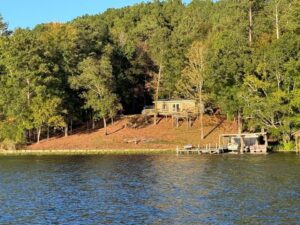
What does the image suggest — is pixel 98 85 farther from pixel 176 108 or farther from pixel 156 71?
pixel 156 71

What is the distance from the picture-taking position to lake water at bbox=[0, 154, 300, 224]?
31.8 meters

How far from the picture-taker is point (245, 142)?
84.2 metres

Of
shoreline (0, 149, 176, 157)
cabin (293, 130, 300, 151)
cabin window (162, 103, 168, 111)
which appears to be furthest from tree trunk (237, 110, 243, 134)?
cabin window (162, 103, 168, 111)

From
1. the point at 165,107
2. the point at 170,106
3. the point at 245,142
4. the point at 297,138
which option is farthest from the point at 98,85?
the point at 297,138

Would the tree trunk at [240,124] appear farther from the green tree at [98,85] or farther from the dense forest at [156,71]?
the green tree at [98,85]

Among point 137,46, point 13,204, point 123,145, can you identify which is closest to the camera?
point 13,204

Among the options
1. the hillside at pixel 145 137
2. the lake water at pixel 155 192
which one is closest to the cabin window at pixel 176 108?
the hillside at pixel 145 137

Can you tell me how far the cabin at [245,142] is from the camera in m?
78.6

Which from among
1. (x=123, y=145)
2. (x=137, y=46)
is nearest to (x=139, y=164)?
(x=123, y=145)

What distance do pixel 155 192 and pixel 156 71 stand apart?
70000 mm

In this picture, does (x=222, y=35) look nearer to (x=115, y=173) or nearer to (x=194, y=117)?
(x=194, y=117)

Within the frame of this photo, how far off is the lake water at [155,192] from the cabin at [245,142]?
10071 mm

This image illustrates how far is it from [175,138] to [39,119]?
77.2 feet

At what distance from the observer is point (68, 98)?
99188mm
